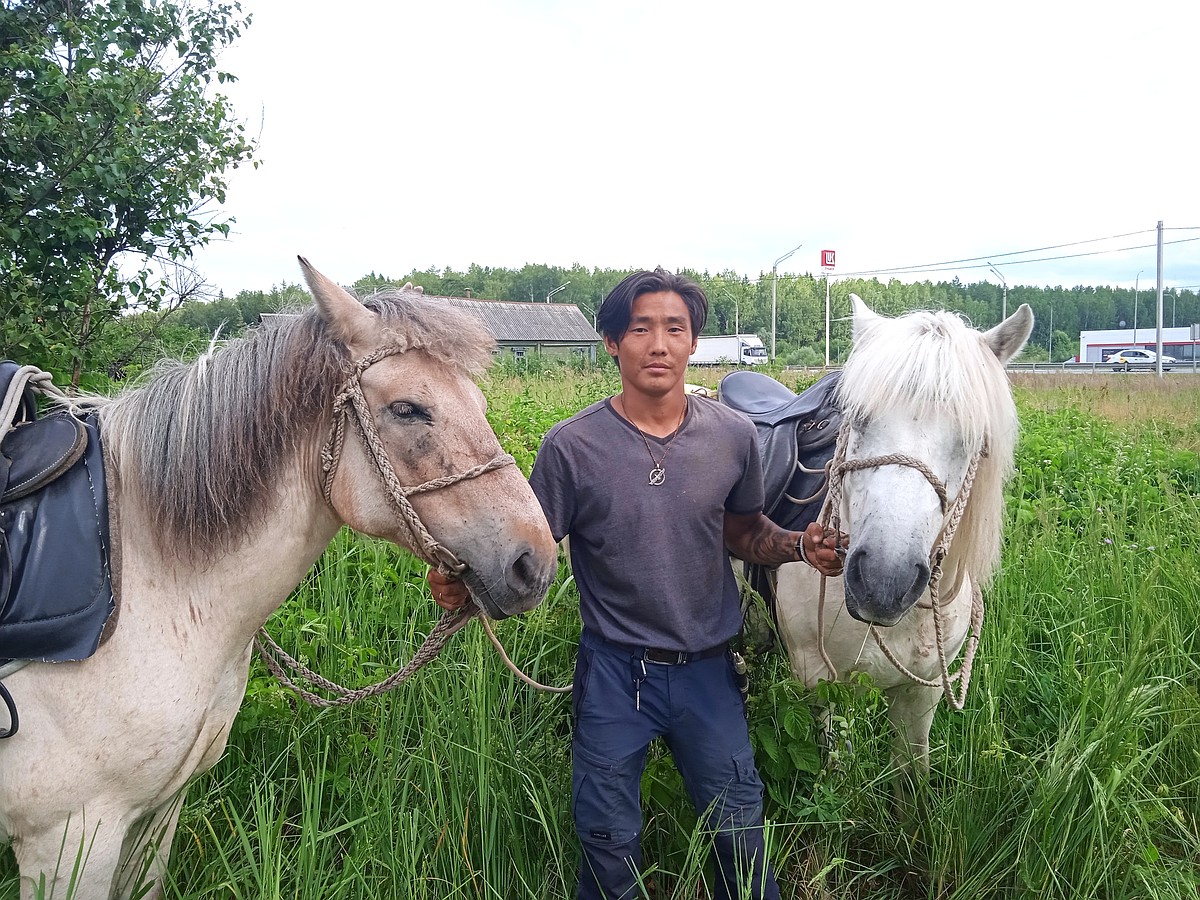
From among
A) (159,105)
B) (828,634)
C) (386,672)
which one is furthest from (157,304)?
(828,634)

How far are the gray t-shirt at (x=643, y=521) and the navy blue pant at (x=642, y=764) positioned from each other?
113 millimetres

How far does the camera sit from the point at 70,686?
60.2 inches

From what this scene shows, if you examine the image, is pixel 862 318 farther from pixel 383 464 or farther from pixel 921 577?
pixel 383 464

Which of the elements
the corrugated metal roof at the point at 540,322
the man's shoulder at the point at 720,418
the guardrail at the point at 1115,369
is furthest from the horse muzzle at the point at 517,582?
the corrugated metal roof at the point at 540,322

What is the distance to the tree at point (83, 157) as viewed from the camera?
129 inches

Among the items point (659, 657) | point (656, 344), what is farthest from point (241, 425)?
point (659, 657)

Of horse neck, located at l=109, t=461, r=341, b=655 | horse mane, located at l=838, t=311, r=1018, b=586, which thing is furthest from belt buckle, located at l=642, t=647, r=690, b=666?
horse neck, located at l=109, t=461, r=341, b=655

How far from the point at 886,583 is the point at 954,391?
0.58 m

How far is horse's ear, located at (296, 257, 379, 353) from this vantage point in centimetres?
161

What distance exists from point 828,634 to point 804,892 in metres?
0.82

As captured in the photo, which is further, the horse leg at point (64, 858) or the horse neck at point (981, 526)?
the horse neck at point (981, 526)

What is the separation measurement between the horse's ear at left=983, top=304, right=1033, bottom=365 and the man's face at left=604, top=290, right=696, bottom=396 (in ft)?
3.08

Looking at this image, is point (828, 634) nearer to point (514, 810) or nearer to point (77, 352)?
point (514, 810)

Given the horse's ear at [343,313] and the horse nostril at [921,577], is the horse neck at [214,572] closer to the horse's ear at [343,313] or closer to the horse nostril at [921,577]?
the horse's ear at [343,313]
